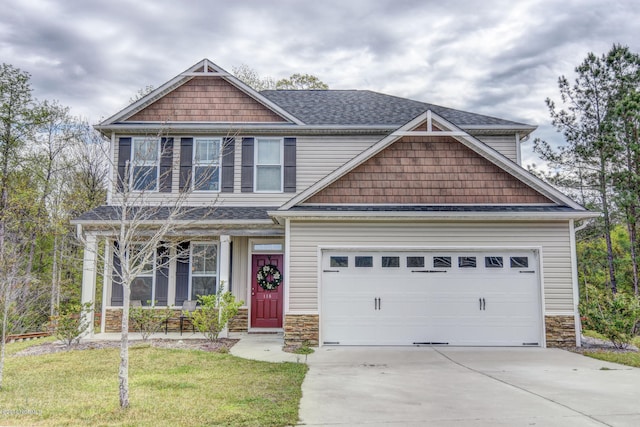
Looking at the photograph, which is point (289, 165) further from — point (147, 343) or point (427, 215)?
point (147, 343)

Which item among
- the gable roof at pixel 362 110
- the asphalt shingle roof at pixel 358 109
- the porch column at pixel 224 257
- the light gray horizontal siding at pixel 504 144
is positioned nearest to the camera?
the porch column at pixel 224 257

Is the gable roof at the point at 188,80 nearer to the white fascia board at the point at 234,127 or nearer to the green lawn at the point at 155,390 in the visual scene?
the white fascia board at the point at 234,127

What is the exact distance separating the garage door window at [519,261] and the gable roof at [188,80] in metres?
6.78

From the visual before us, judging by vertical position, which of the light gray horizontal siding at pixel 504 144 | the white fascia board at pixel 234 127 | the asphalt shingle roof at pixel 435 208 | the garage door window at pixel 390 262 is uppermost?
the white fascia board at pixel 234 127

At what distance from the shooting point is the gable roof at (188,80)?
13.0 meters

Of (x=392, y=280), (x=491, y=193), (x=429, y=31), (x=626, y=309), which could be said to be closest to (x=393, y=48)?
(x=429, y=31)

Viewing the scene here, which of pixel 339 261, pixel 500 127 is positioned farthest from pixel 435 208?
pixel 500 127

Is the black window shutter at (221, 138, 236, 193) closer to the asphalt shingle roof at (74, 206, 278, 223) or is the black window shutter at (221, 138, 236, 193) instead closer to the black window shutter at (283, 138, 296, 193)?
the asphalt shingle roof at (74, 206, 278, 223)

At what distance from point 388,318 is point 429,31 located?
9.00m

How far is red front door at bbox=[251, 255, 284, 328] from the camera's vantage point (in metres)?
12.3

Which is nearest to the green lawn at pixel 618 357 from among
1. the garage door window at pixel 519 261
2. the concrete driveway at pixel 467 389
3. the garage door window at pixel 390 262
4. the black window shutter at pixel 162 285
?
the concrete driveway at pixel 467 389

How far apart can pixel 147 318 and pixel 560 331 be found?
31.2ft

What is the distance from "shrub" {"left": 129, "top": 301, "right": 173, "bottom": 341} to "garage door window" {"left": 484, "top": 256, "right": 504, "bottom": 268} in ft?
25.3

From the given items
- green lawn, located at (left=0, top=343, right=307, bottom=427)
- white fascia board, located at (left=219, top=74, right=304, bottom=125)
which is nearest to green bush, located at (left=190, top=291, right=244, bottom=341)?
green lawn, located at (left=0, top=343, right=307, bottom=427)
